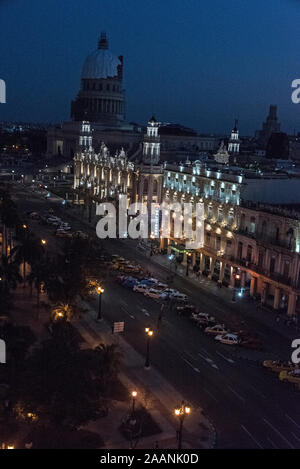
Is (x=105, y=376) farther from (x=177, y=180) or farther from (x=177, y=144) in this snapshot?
(x=177, y=144)

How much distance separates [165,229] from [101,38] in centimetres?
11569

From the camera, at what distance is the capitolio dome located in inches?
6344

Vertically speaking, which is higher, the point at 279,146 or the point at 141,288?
the point at 279,146

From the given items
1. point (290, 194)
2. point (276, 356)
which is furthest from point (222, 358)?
point (290, 194)

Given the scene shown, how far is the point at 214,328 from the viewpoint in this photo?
42156 mm

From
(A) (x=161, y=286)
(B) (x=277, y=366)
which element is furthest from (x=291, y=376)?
(A) (x=161, y=286)

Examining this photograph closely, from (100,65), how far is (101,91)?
8.58m

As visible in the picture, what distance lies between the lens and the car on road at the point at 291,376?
34325 millimetres

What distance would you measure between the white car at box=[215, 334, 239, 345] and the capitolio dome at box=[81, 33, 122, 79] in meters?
134

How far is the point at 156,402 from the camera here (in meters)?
30.8

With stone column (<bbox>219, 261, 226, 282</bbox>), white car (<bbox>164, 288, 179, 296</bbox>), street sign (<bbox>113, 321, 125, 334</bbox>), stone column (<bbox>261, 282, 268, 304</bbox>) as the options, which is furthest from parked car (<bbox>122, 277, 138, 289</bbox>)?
street sign (<bbox>113, 321, 125, 334</bbox>)

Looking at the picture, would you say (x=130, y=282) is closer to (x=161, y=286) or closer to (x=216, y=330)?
(x=161, y=286)

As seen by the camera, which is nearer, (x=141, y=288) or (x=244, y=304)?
(x=244, y=304)

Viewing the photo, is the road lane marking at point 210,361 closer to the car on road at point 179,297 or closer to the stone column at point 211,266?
the car on road at point 179,297
